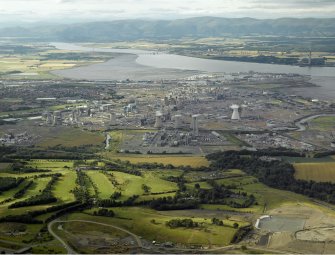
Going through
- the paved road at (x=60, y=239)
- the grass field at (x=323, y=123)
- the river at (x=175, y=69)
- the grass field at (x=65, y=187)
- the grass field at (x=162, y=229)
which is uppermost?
the river at (x=175, y=69)

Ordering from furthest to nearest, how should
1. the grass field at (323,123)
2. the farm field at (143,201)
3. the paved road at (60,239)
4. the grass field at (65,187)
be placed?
1. the grass field at (323,123)
2. the grass field at (65,187)
3. the farm field at (143,201)
4. the paved road at (60,239)

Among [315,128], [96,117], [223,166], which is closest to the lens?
[223,166]

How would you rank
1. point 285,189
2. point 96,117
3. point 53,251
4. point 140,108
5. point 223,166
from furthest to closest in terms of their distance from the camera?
1. point 140,108
2. point 96,117
3. point 223,166
4. point 285,189
5. point 53,251

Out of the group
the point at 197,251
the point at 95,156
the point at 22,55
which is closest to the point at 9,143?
the point at 95,156

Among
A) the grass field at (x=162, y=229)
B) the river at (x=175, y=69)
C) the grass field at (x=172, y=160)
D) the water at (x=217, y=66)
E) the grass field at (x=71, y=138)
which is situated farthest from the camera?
the water at (x=217, y=66)

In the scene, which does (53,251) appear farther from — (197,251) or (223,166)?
(223,166)

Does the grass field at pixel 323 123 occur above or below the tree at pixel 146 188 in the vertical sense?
above

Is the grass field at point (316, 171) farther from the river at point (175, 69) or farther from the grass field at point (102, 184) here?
the river at point (175, 69)

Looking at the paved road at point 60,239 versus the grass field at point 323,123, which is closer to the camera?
the paved road at point 60,239

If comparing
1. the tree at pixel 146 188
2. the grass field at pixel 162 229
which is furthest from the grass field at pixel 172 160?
the grass field at pixel 162 229
